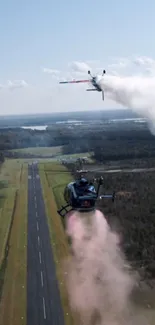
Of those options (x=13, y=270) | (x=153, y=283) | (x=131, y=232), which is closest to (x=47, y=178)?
(x=131, y=232)

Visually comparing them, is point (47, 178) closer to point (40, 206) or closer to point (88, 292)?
point (40, 206)

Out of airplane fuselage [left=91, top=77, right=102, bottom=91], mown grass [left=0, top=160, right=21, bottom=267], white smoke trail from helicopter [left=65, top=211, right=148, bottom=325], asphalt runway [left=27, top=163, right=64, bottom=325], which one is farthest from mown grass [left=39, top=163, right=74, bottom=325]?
airplane fuselage [left=91, top=77, right=102, bottom=91]

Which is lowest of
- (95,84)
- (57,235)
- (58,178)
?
(58,178)

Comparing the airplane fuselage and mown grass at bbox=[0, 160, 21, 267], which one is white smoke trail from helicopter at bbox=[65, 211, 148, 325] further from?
the airplane fuselage

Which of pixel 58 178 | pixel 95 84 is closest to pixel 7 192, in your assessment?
pixel 58 178

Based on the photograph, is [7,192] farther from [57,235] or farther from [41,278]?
[41,278]

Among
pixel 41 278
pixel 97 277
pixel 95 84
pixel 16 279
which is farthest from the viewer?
pixel 95 84
